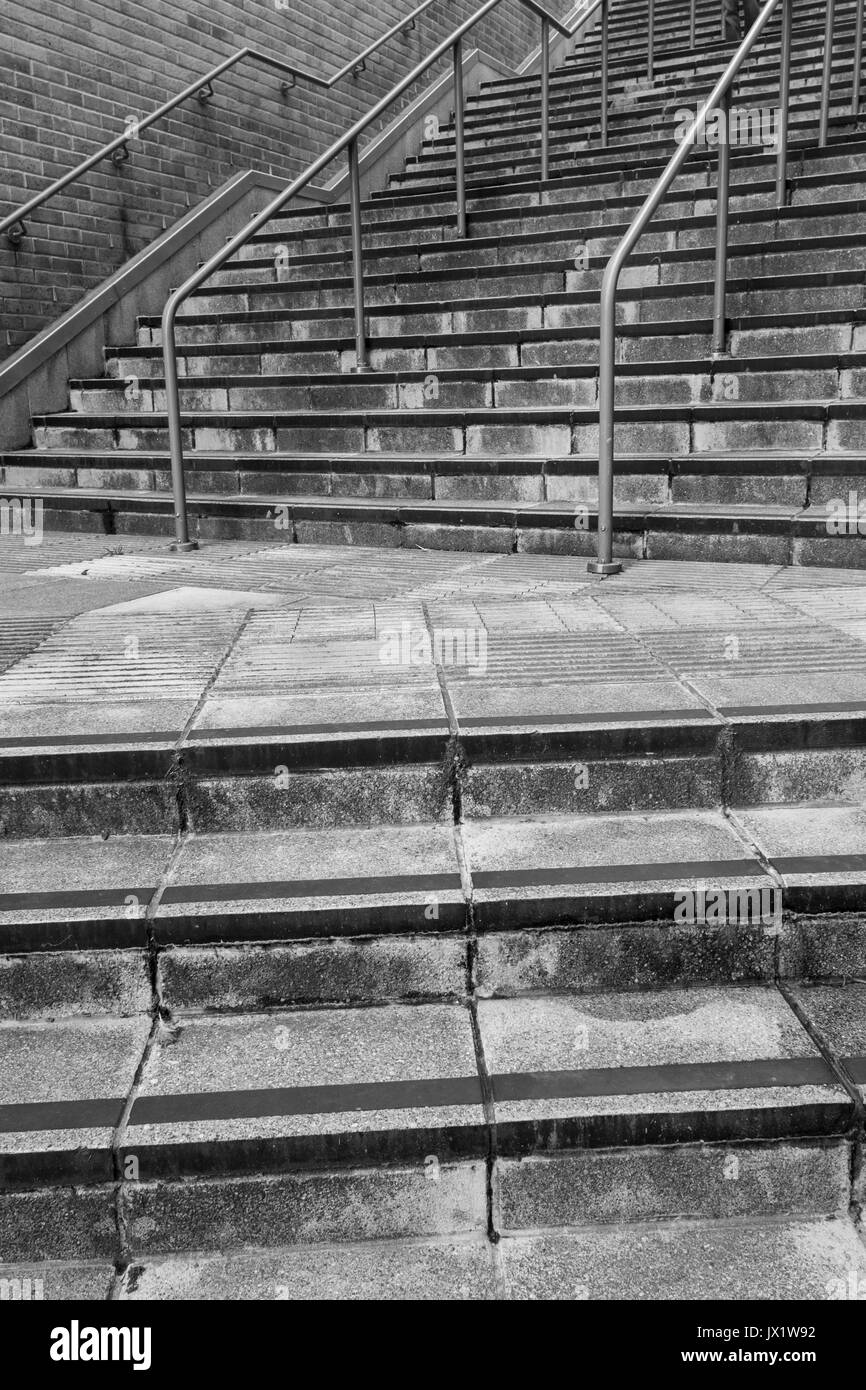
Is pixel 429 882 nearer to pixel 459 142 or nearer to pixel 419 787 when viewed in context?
pixel 419 787

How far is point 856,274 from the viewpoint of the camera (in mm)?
5000

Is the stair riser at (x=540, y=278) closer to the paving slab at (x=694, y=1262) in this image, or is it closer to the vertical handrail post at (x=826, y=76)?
the vertical handrail post at (x=826, y=76)

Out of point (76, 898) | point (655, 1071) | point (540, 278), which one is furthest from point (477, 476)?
point (655, 1071)

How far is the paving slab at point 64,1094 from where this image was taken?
1744 mm

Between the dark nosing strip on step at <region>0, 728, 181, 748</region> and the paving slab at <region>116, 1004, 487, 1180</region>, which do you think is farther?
the dark nosing strip on step at <region>0, 728, 181, 748</region>

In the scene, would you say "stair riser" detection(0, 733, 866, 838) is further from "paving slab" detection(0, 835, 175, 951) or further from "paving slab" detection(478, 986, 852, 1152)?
"paving slab" detection(478, 986, 852, 1152)

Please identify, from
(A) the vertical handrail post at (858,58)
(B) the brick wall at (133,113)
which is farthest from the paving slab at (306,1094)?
(A) the vertical handrail post at (858,58)

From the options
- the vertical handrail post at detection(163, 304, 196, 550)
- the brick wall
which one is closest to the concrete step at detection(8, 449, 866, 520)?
the vertical handrail post at detection(163, 304, 196, 550)

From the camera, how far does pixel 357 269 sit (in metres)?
5.89

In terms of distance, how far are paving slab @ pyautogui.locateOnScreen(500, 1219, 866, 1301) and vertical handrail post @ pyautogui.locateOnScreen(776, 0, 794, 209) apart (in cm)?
540

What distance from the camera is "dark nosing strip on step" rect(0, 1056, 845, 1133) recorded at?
1804 millimetres

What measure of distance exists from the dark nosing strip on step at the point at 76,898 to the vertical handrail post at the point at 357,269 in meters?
4.53
